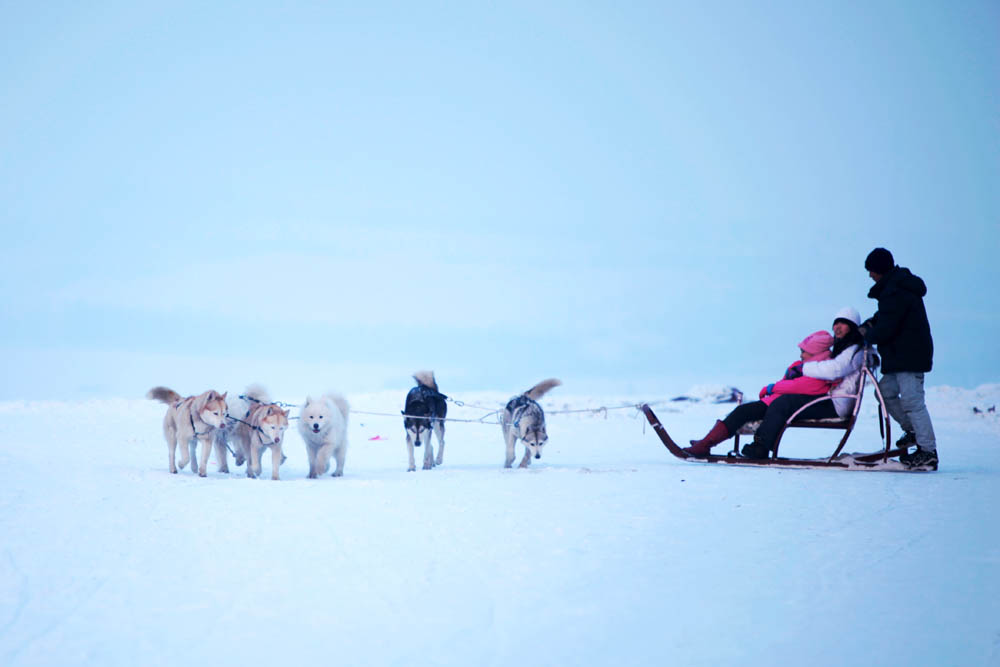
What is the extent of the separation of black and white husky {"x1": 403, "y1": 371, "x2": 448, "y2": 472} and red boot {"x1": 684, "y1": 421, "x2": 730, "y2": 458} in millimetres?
2803

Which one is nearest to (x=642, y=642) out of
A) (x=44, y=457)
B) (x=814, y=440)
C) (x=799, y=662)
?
(x=799, y=662)

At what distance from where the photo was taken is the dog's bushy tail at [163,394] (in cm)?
843

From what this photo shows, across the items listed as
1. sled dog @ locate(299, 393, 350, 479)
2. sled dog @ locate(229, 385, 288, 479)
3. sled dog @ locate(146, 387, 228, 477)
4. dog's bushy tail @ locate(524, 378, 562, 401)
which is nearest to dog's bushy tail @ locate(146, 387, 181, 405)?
sled dog @ locate(146, 387, 228, 477)

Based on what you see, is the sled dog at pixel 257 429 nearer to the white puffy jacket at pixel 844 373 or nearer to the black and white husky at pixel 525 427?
the black and white husky at pixel 525 427

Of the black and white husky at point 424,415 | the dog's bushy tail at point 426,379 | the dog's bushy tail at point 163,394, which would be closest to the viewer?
the dog's bushy tail at point 163,394

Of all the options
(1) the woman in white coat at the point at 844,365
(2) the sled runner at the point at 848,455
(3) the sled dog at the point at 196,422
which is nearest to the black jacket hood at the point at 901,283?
(1) the woman in white coat at the point at 844,365

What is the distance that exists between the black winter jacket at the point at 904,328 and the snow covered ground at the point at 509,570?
Result: 1007mm

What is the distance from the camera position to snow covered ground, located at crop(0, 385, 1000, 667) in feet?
9.08

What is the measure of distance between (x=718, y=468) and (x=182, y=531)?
15.9ft

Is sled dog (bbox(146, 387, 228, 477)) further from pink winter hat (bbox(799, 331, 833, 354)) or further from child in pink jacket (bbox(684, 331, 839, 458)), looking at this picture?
pink winter hat (bbox(799, 331, 833, 354))

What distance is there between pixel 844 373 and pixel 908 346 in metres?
0.57

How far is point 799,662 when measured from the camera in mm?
2625

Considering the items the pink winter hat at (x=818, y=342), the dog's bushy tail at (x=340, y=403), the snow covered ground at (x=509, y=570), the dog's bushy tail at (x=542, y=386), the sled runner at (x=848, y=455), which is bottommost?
the snow covered ground at (x=509, y=570)

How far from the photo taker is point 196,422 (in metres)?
7.63
